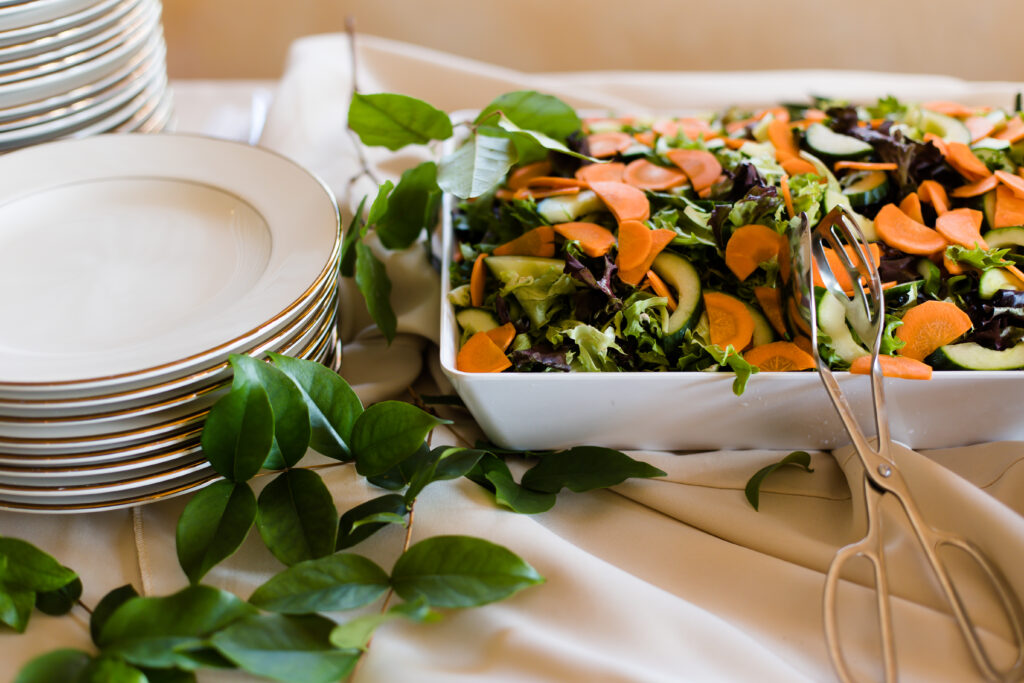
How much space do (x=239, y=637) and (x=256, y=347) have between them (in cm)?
21

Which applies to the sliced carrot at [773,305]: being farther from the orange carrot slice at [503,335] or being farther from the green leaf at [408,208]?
the green leaf at [408,208]

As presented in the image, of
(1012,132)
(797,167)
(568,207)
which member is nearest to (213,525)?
(568,207)

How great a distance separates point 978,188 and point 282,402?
2.04ft

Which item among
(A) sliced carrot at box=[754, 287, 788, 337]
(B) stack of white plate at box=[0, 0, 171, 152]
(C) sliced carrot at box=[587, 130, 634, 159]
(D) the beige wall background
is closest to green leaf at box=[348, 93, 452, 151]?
(C) sliced carrot at box=[587, 130, 634, 159]

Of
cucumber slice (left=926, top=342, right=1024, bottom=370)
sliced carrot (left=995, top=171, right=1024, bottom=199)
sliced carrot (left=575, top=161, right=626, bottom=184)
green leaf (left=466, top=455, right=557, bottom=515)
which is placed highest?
sliced carrot (left=995, top=171, right=1024, bottom=199)

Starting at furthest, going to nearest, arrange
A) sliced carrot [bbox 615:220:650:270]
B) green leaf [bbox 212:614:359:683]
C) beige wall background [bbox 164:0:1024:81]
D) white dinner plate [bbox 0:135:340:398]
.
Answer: beige wall background [bbox 164:0:1024:81], sliced carrot [bbox 615:220:650:270], white dinner plate [bbox 0:135:340:398], green leaf [bbox 212:614:359:683]

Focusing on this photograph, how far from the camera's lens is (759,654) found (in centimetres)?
56

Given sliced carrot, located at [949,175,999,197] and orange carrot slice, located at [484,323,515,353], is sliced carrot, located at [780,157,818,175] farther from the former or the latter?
orange carrot slice, located at [484,323,515,353]

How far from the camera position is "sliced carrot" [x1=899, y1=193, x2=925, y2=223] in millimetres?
775

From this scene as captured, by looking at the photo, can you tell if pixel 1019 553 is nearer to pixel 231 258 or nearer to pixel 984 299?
pixel 984 299

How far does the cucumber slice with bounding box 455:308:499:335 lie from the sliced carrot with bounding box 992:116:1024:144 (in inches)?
21.0

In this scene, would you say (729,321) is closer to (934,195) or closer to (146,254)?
(934,195)

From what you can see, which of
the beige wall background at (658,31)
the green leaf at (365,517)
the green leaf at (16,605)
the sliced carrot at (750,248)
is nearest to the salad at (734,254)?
the sliced carrot at (750,248)

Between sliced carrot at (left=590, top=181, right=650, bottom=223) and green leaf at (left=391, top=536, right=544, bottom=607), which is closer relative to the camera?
green leaf at (left=391, top=536, right=544, bottom=607)
